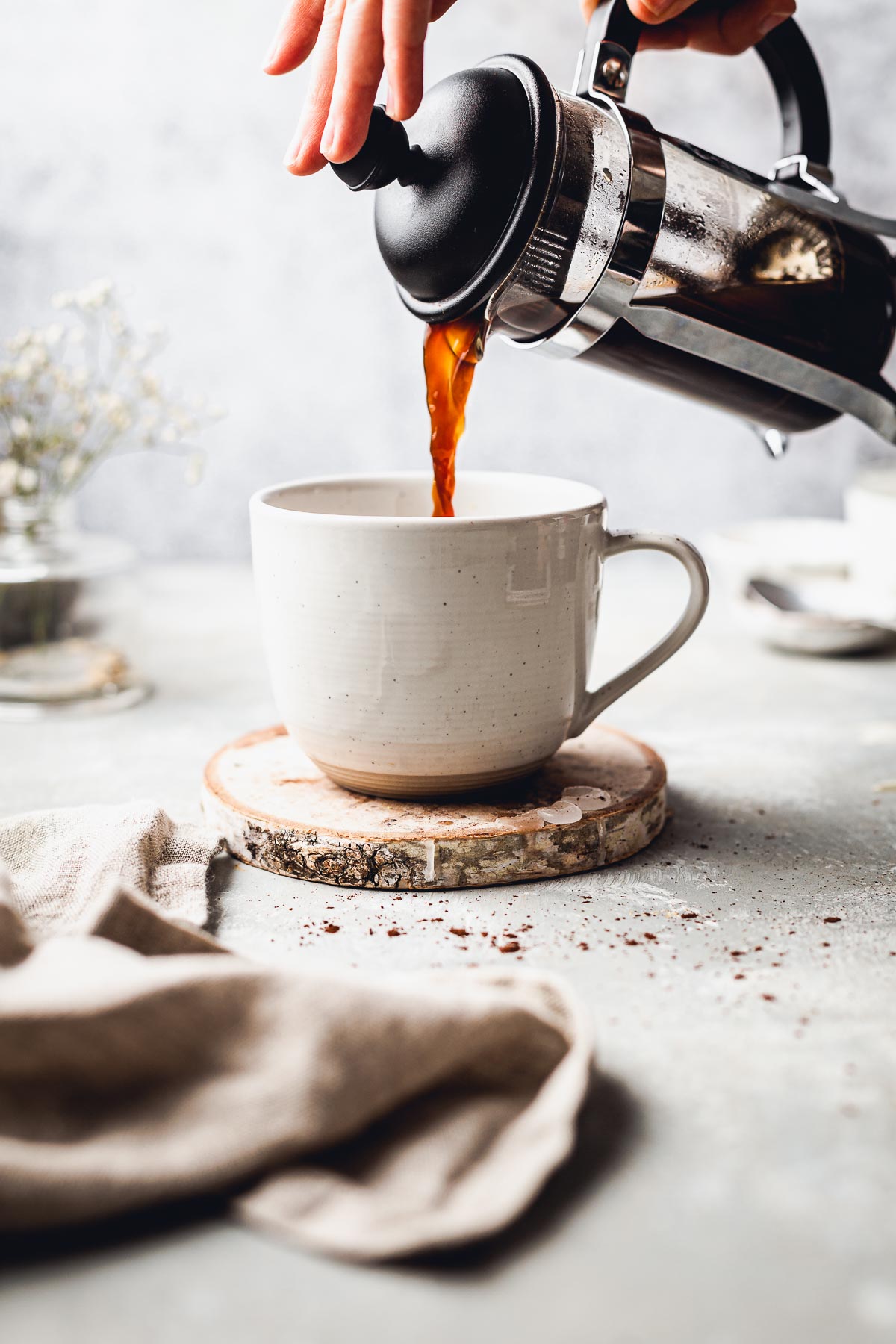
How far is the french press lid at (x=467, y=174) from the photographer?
24.2 inches

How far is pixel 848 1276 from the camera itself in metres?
0.37

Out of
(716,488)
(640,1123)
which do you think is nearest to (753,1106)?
(640,1123)

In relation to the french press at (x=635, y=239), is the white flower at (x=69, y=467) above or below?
below

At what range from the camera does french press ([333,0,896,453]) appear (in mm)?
623

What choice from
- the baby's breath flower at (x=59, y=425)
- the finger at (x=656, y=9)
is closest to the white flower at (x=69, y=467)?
the baby's breath flower at (x=59, y=425)

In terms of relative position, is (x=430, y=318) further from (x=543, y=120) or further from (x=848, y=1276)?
(x=848, y=1276)

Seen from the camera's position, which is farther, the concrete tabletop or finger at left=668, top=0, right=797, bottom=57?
finger at left=668, top=0, right=797, bottom=57

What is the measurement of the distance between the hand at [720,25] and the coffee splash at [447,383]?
29 centimetres

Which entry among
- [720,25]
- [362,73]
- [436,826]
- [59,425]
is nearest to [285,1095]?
[436,826]

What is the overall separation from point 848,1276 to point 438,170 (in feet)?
1.74

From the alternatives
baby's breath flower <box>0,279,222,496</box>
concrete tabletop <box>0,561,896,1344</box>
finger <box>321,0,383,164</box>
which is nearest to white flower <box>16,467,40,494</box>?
baby's breath flower <box>0,279,222,496</box>

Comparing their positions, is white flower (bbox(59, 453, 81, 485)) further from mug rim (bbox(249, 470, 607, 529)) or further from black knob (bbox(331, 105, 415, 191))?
black knob (bbox(331, 105, 415, 191))

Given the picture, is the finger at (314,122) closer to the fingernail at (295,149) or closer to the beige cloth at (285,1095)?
the fingernail at (295,149)

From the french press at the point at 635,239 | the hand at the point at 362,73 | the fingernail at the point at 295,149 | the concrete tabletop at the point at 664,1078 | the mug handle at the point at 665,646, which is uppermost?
the hand at the point at 362,73
